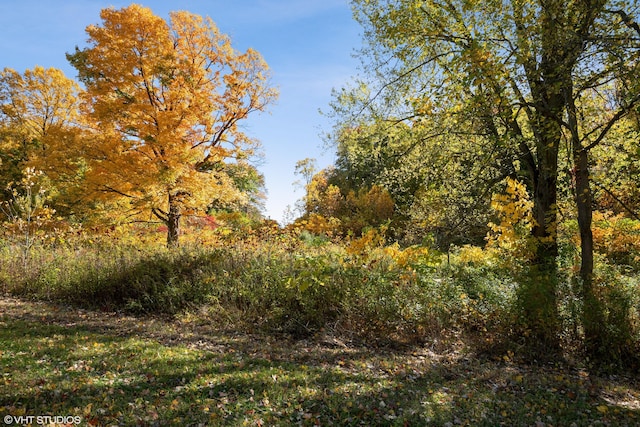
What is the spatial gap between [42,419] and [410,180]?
675 cm

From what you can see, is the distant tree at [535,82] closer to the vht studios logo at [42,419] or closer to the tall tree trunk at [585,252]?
the tall tree trunk at [585,252]

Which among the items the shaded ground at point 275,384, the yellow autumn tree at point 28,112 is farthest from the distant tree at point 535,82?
the yellow autumn tree at point 28,112

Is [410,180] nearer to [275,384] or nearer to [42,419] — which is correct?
[275,384]

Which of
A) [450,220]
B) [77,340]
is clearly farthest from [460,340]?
[77,340]

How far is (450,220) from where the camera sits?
6.14 m

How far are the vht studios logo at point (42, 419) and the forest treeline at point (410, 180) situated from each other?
10.4ft

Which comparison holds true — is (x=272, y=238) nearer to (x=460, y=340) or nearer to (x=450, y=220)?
(x=450, y=220)

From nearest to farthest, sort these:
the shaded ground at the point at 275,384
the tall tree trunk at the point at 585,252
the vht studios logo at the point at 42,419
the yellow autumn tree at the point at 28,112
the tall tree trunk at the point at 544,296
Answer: the vht studios logo at the point at 42,419 → the shaded ground at the point at 275,384 → the tall tree trunk at the point at 585,252 → the tall tree trunk at the point at 544,296 → the yellow autumn tree at the point at 28,112

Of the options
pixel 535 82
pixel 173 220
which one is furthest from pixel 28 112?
pixel 535 82

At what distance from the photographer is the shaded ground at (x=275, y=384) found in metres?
2.84

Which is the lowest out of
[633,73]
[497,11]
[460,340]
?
[460,340]

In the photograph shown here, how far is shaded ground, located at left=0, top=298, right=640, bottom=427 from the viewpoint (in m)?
2.84

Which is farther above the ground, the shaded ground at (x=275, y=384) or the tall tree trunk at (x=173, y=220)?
the tall tree trunk at (x=173, y=220)

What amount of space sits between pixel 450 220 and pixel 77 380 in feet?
17.9
